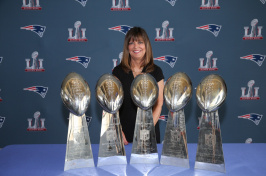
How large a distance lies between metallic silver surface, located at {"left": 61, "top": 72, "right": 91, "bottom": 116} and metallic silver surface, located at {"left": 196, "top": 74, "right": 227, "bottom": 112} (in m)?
0.40

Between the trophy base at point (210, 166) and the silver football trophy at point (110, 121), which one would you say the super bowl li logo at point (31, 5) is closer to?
the silver football trophy at point (110, 121)

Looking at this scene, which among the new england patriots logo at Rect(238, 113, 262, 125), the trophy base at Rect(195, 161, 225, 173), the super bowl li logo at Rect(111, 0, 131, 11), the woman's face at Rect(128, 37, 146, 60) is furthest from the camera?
the new england patriots logo at Rect(238, 113, 262, 125)

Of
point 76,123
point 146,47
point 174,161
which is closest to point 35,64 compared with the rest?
point 146,47

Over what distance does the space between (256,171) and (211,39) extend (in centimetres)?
164

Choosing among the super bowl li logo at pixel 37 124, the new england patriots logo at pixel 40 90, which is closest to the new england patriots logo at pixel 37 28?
the new england patriots logo at pixel 40 90

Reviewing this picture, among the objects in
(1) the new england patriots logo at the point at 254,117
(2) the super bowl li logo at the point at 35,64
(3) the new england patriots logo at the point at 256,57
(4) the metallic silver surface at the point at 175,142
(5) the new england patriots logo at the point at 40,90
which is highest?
(3) the new england patriots logo at the point at 256,57

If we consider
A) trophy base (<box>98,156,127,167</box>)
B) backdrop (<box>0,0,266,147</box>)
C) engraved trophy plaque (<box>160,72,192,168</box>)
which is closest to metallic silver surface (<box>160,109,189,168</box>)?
engraved trophy plaque (<box>160,72,192,168</box>)

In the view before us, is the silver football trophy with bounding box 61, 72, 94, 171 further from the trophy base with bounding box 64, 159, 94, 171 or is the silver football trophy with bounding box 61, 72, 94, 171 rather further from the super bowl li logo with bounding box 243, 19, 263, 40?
the super bowl li logo with bounding box 243, 19, 263, 40

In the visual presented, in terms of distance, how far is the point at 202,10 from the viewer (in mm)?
2172

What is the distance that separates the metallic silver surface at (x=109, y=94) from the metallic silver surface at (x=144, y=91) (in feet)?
0.19

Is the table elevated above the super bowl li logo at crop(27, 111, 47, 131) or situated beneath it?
elevated above

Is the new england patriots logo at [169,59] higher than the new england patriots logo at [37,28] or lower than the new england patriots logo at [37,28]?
lower

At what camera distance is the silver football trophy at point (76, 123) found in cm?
81

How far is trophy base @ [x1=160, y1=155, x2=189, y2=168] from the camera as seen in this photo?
2.65ft
